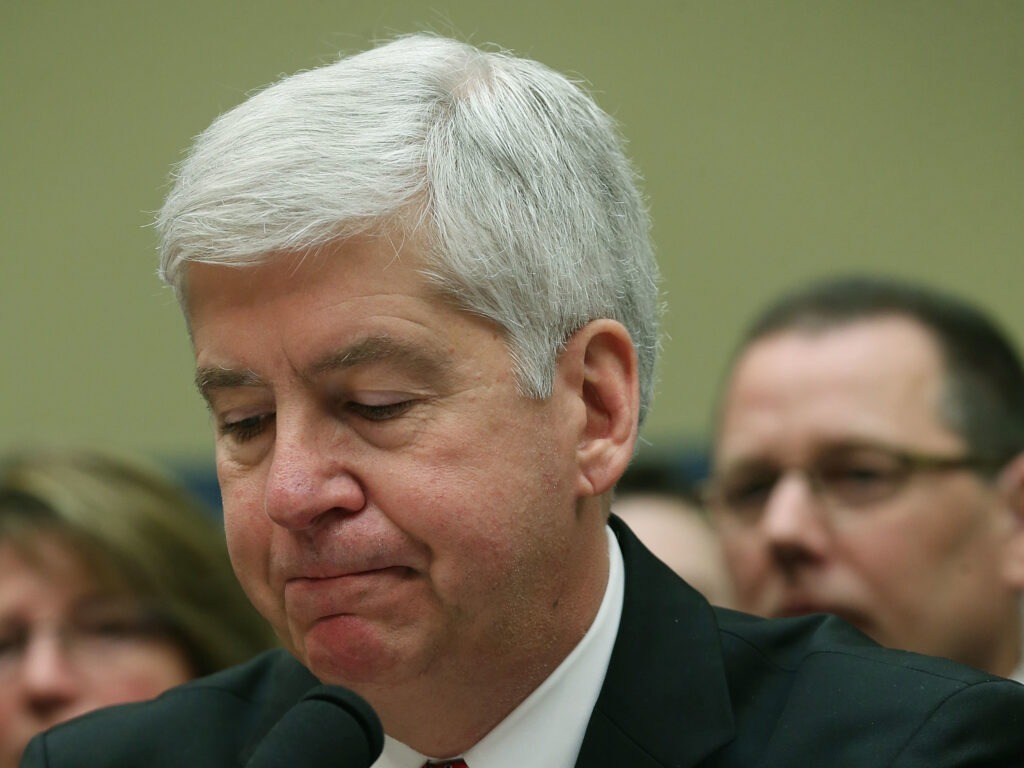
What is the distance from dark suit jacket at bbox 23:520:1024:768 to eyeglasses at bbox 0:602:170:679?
0.64m

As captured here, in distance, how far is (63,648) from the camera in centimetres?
322

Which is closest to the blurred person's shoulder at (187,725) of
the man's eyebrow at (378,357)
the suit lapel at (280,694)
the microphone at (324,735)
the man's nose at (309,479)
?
the suit lapel at (280,694)

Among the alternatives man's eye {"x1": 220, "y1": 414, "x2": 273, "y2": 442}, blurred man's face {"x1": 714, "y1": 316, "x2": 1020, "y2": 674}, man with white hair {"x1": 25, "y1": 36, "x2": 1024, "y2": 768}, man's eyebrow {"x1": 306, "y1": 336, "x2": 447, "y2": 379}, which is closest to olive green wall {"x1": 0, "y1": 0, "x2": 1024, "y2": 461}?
blurred man's face {"x1": 714, "y1": 316, "x2": 1020, "y2": 674}

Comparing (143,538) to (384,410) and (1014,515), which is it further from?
(1014,515)

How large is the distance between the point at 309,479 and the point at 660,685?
62 cm

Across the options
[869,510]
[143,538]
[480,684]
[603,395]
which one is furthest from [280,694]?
[869,510]

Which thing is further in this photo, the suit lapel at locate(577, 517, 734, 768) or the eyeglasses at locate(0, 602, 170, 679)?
the eyeglasses at locate(0, 602, 170, 679)

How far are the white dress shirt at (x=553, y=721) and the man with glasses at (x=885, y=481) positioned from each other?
2.79 feet

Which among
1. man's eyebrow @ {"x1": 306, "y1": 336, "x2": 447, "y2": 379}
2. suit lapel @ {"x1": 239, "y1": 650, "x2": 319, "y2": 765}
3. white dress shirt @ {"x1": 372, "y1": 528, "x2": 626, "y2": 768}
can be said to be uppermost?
man's eyebrow @ {"x1": 306, "y1": 336, "x2": 447, "y2": 379}

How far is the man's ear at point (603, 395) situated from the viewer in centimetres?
221

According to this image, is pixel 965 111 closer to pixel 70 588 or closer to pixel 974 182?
pixel 974 182

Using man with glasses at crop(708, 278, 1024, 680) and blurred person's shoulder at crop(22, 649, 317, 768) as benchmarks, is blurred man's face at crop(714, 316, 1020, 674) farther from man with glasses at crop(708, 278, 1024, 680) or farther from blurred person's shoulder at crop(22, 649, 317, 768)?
blurred person's shoulder at crop(22, 649, 317, 768)

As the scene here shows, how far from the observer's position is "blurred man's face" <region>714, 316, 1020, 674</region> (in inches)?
119

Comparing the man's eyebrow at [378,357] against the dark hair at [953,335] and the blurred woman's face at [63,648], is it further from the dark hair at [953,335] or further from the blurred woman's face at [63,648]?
the dark hair at [953,335]
